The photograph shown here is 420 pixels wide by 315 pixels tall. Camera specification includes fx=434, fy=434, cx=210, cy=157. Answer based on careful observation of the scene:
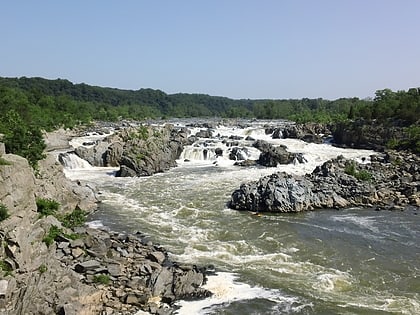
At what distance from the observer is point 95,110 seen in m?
117

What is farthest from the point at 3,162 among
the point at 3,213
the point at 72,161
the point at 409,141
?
the point at 409,141

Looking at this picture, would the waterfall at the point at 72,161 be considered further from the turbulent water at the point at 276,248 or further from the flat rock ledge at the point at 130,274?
the flat rock ledge at the point at 130,274

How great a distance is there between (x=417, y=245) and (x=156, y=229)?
46.3ft

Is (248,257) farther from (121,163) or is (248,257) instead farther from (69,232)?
(121,163)

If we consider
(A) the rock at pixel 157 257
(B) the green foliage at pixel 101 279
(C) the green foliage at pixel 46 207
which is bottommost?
(A) the rock at pixel 157 257

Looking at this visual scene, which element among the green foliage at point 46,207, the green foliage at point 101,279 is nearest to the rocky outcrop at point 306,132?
the green foliage at point 46,207

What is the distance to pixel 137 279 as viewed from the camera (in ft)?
55.3

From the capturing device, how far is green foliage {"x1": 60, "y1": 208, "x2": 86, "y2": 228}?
22.8 metres

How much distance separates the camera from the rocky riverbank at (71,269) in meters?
13.8

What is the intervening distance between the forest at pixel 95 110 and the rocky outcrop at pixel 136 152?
706 centimetres

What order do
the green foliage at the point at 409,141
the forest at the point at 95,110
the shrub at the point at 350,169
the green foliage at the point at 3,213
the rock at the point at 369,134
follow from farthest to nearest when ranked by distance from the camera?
the rock at the point at 369,134 → the green foliage at the point at 409,141 → the shrub at the point at 350,169 → the forest at the point at 95,110 → the green foliage at the point at 3,213

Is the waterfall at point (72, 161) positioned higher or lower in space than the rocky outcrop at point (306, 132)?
lower

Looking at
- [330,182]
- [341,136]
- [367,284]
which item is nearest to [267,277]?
[367,284]

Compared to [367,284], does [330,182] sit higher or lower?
higher
